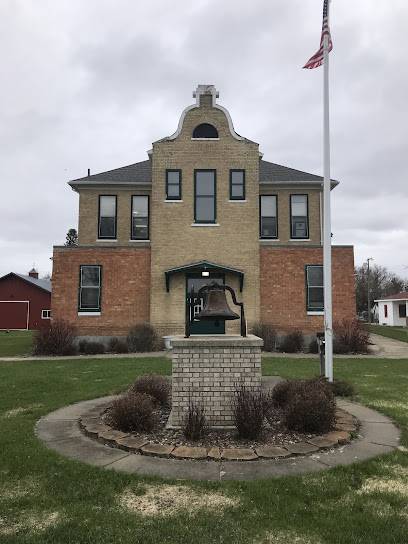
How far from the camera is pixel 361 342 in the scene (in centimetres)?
1658

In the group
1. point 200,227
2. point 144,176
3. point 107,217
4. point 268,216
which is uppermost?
point 144,176

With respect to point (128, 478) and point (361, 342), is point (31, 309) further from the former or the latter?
point (128, 478)

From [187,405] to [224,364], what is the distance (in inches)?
32.0

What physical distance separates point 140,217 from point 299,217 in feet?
27.4

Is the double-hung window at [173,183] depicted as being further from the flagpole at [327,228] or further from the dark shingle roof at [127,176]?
the flagpole at [327,228]

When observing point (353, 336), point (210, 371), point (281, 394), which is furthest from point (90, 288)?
point (210, 371)

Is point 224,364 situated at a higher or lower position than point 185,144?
lower

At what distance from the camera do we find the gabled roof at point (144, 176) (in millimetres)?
20722

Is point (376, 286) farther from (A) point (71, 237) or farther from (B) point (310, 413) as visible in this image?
(B) point (310, 413)

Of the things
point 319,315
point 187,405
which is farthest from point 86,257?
point 187,405

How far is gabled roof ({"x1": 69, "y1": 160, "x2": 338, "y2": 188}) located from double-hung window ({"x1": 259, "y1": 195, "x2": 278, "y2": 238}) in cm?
98

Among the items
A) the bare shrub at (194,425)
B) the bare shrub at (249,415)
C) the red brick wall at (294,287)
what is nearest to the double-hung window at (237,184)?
the red brick wall at (294,287)

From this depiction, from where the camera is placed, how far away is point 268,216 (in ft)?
68.8

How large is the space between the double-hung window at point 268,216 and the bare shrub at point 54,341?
35.1 ft
